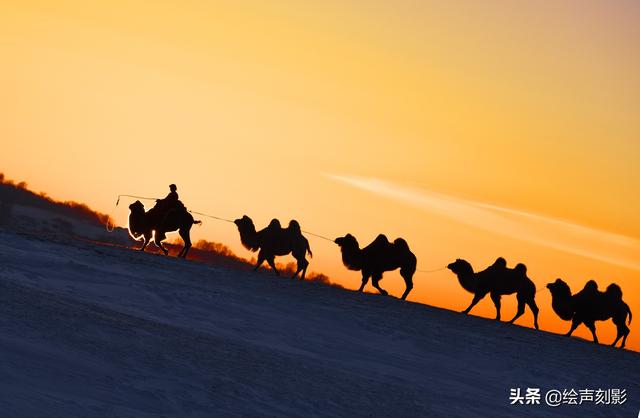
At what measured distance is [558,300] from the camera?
78.9ft

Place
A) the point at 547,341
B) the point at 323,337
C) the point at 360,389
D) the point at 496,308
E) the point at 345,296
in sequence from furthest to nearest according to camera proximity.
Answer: the point at 496,308, the point at 345,296, the point at 547,341, the point at 323,337, the point at 360,389

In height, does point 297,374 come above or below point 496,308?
below

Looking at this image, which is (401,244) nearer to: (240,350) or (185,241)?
(185,241)

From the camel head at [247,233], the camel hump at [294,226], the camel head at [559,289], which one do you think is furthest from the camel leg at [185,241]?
the camel head at [559,289]

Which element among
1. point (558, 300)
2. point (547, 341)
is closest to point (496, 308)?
point (558, 300)

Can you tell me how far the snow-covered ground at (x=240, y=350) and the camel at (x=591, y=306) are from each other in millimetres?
1949

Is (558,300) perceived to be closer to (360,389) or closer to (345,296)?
(345,296)

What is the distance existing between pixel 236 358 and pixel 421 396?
2135 mm

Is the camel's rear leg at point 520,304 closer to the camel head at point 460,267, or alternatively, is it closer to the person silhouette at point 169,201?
the camel head at point 460,267

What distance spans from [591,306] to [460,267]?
3119 mm

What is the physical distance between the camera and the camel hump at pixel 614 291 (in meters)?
23.8

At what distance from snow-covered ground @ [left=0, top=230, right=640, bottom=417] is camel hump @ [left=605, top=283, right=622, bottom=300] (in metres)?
2.33

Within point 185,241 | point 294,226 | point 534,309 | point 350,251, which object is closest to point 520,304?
point 534,309

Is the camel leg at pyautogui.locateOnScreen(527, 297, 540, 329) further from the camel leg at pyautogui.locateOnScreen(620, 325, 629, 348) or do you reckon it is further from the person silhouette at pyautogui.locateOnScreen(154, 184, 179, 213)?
the person silhouette at pyautogui.locateOnScreen(154, 184, 179, 213)
